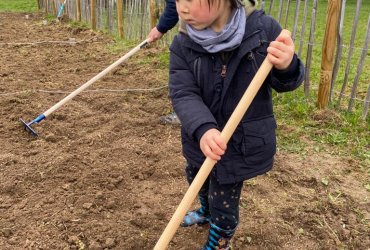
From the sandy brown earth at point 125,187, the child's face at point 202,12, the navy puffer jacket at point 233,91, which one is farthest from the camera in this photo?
the sandy brown earth at point 125,187

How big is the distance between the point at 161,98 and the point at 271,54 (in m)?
3.17

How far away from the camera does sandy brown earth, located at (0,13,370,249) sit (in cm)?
246

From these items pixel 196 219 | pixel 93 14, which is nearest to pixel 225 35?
pixel 196 219

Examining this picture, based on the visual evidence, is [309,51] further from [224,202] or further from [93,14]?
[93,14]

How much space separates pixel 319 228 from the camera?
8.45ft

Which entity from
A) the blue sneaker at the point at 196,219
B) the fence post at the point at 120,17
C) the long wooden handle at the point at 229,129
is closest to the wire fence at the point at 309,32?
the fence post at the point at 120,17

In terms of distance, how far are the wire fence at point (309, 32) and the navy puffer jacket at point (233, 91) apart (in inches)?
95.9

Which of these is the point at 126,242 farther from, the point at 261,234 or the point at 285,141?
the point at 285,141

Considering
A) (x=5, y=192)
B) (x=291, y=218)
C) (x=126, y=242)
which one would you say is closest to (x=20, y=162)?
(x=5, y=192)

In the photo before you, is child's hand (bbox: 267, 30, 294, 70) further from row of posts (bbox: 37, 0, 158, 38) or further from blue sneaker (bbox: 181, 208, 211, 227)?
row of posts (bbox: 37, 0, 158, 38)

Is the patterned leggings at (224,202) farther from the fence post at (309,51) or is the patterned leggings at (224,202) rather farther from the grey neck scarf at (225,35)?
the fence post at (309,51)

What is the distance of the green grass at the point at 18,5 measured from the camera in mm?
13554

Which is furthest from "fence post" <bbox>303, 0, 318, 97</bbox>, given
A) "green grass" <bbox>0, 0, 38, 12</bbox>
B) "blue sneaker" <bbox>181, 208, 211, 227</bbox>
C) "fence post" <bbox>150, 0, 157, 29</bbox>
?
"green grass" <bbox>0, 0, 38, 12</bbox>

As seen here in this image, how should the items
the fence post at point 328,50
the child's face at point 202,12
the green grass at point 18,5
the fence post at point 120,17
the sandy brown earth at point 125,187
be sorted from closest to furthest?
1. the child's face at point 202,12
2. the sandy brown earth at point 125,187
3. the fence post at point 328,50
4. the fence post at point 120,17
5. the green grass at point 18,5
